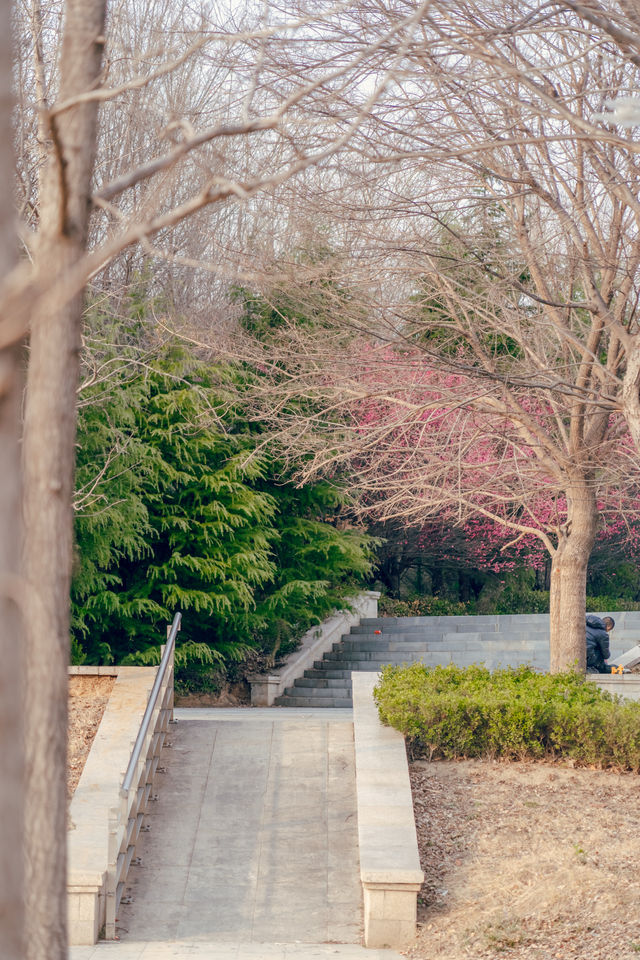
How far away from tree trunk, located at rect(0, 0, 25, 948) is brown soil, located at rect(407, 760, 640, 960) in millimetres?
4186

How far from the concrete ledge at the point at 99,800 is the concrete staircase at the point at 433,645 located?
23.8 feet

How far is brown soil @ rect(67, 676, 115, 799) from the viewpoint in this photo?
857 centimetres

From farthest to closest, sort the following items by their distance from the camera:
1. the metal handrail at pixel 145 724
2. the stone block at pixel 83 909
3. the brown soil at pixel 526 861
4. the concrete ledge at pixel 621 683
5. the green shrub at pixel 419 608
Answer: the green shrub at pixel 419 608
the concrete ledge at pixel 621 683
the metal handrail at pixel 145 724
the stone block at pixel 83 909
the brown soil at pixel 526 861

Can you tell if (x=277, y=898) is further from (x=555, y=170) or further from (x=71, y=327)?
(x=555, y=170)

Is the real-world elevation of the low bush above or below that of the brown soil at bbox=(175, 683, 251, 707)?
above

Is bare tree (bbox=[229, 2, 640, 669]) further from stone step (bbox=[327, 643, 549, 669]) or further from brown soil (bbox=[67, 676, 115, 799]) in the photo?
stone step (bbox=[327, 643, 549, 669])

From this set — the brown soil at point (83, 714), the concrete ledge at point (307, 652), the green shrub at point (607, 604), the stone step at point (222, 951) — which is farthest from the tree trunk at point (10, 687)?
the green shrub at point (607, 604)

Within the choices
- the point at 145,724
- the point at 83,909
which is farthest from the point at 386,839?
the point at 145,724

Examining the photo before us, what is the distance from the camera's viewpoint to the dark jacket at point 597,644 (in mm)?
13281

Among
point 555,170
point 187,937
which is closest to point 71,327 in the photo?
point 187,937

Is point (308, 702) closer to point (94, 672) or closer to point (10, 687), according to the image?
point (94, 672)

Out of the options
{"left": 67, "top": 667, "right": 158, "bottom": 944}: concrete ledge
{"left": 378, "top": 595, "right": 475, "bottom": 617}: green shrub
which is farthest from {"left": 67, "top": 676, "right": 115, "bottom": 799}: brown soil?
{"left": 378, "top": 595, "right": 475, "bottom": 617}: green shrub

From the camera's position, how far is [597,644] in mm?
13266

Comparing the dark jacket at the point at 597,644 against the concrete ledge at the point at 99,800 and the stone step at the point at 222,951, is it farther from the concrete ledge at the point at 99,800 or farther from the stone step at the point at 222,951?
the stone step at the point at 222,951
